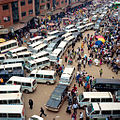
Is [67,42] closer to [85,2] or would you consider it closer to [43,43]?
[43,43]

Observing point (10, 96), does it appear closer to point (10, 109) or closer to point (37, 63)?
point (10, 109)

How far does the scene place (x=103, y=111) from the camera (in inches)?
647

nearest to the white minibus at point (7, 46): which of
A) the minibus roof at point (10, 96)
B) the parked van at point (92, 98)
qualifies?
the minibus roof at point (10, 96)

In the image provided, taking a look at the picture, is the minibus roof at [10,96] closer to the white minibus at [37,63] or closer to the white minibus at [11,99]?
the white minibus at [11,99]

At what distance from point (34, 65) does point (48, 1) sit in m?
42.0

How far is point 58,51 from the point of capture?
2975 cm

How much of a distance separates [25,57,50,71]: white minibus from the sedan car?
266 inches

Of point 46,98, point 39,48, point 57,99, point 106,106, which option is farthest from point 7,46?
point 106,106

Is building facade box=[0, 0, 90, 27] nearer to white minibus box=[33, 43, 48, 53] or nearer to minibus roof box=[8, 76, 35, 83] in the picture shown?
white minibus box=[33, 43, 48, 53]

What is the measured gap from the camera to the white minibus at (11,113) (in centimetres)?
1594

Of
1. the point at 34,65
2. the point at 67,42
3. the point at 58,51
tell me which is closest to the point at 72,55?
the point at 58,51

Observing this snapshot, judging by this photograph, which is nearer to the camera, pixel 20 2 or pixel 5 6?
pixel 5 6

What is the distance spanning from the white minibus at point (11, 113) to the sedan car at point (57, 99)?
3150 millimetres

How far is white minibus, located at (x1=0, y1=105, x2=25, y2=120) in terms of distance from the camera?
52.3 feet
